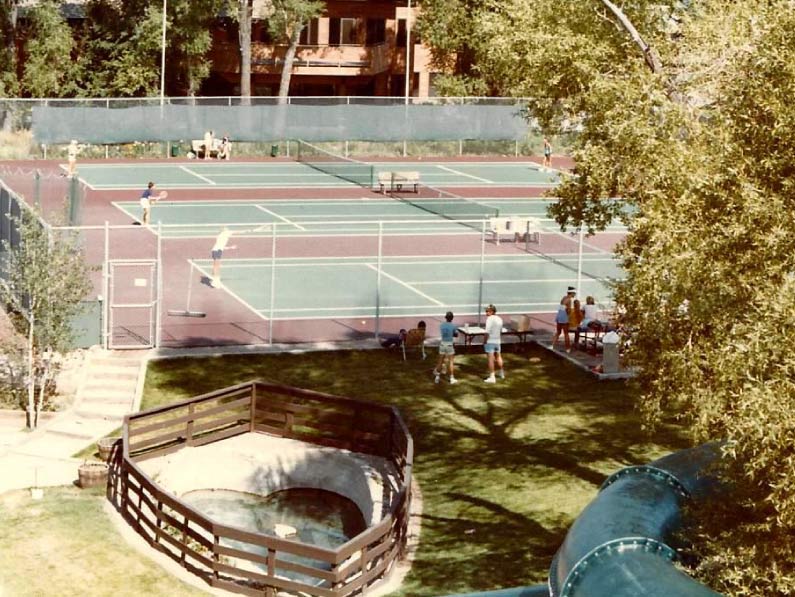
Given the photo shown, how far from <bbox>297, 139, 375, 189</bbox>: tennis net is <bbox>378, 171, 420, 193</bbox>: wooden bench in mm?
1598

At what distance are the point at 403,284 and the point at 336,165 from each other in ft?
84.7

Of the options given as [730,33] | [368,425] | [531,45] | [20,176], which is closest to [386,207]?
[20,176]

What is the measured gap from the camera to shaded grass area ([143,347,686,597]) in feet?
70.4

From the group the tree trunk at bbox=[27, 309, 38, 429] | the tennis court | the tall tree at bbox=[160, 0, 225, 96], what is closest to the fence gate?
the tennis court

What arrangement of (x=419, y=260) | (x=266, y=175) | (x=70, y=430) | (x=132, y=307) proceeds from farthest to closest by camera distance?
(x=266, y=175), (x=419, y=260), (x=132, y=307), (x=70, y=430)

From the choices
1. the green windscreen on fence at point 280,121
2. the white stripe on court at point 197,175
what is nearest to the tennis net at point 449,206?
the white stripe on court at point 197,175

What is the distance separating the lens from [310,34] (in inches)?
3322

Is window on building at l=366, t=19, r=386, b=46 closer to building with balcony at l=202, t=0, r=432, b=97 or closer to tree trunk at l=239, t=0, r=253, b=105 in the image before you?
building with balcony at l=202, t=0, r=432, b=97

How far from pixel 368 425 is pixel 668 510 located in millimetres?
13158

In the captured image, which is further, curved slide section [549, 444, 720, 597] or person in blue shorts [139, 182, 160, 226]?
person in blue shorts [139, 182, 160, 226]

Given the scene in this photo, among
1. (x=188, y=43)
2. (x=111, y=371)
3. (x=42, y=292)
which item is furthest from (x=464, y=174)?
(x=42, y=292)

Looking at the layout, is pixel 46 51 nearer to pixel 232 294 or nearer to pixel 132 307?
pixel 232 294

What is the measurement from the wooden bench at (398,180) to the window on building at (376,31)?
96.5 feet

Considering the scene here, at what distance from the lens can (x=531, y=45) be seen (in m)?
22.6
